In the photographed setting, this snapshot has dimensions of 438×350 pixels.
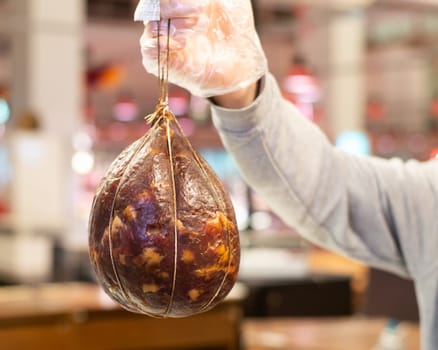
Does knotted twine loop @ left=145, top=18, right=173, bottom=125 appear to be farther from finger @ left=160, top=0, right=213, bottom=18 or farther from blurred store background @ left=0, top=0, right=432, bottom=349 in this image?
blurred store background @ left=0, top=0, right=432, bottom=349

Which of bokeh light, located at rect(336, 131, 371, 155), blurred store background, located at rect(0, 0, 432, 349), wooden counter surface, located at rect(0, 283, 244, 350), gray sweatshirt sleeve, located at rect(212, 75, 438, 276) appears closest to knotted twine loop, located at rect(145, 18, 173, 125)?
gray sweatshirt sleeve, located at rect(212, 75, 438, 276)

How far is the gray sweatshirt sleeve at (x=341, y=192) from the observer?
1.36 metres

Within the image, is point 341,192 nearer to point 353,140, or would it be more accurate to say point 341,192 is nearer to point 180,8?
point 180,8

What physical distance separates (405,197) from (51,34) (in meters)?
7.93

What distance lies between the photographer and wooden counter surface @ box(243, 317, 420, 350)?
4.15 metres

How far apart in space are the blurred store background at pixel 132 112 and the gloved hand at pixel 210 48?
2.41 metres

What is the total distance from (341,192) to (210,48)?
43cm

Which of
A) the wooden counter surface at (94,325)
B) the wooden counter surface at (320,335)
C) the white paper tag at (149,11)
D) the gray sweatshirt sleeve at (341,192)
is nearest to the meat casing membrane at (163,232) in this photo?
the white paper tag at (149,11)

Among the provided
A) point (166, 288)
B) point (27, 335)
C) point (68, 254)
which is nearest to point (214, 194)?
point (166, 288)

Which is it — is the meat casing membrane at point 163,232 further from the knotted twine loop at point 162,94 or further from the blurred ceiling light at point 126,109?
the blurred ceiling light at point 126,109

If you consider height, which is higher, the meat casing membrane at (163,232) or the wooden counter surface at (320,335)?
the meat casing membrane at (163,232)

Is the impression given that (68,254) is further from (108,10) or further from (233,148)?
(233,148)

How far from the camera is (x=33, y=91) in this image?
8820mm

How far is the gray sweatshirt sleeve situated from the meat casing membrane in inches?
14.2
